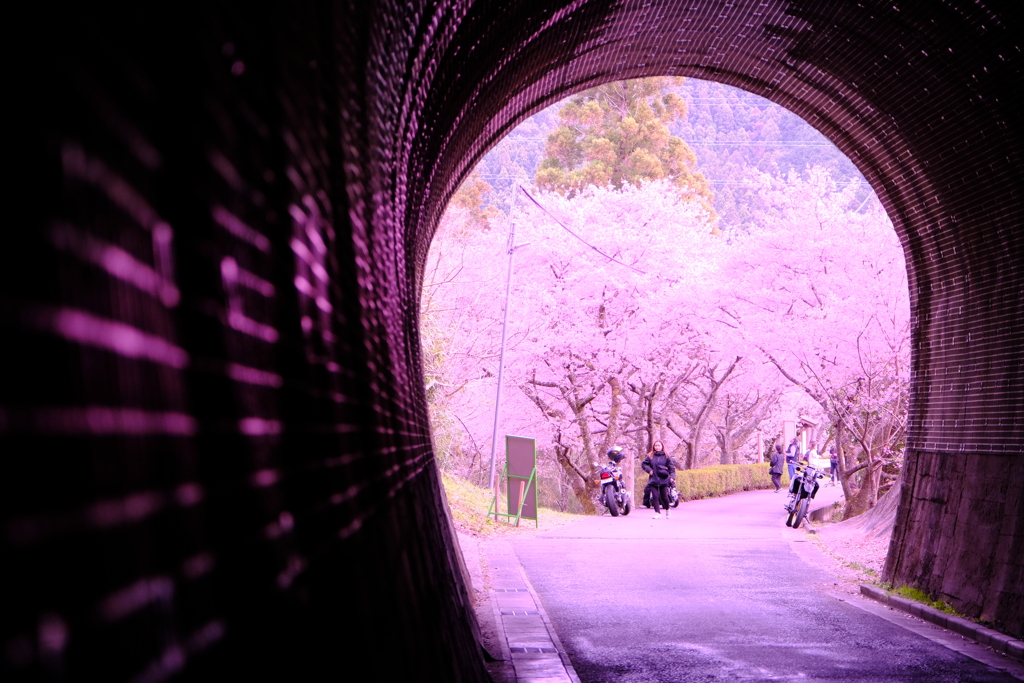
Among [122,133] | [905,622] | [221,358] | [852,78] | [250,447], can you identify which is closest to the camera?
[122,133]

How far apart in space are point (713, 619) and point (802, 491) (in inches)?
500

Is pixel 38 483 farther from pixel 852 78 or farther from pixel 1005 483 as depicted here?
pixel 852 78

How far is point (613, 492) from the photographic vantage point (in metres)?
26.4

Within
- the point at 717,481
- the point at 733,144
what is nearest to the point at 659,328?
the point at 717,481

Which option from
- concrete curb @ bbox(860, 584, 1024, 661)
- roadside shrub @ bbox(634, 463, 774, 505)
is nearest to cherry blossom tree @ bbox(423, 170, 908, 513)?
roadside shrub @ bbox(634, 463, 774, 505)

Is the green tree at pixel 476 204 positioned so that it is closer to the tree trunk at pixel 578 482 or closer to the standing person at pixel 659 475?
the tree trunk at pixel 578 482

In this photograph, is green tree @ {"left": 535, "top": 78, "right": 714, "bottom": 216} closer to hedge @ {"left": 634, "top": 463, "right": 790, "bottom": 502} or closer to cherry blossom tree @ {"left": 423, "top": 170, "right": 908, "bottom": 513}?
cherry blossom tree @ {"left": 423, "top": 170, "right": 908, "bottom": 513}

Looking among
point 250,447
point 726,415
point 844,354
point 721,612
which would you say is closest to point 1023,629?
point 721,612

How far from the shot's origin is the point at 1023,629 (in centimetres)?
866

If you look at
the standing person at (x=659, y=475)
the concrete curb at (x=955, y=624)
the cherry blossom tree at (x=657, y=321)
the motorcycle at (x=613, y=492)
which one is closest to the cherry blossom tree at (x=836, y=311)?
the cherry blossom tree at (x=657, y=321)

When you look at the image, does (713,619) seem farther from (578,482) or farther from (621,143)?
(621,143)

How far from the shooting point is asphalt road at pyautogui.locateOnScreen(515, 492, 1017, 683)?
797 cm

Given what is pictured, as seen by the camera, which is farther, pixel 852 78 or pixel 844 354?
pixel 844 354

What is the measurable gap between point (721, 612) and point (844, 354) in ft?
48.3
